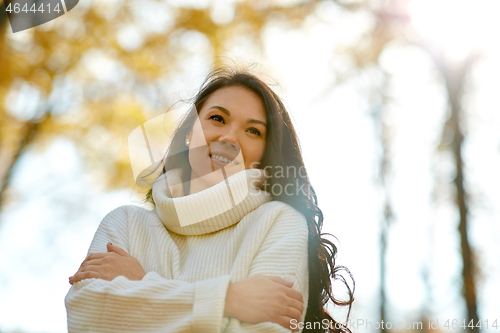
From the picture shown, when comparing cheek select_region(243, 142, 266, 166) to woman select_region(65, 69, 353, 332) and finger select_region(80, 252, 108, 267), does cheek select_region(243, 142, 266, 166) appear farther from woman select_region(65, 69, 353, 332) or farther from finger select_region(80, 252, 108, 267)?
finger select_region(80, 252, 108, 267)

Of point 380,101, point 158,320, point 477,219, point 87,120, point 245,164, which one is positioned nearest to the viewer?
point 158,320

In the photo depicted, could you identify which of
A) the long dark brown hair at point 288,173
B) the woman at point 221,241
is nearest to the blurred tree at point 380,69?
the long dark brown hair at point 288,173

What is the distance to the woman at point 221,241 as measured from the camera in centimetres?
138

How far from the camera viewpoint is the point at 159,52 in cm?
584

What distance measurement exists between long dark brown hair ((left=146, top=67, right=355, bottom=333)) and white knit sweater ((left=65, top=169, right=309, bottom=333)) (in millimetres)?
164

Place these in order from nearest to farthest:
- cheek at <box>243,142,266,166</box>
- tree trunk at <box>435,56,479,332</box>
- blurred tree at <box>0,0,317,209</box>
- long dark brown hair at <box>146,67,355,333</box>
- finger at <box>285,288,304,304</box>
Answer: finger at <box>285,288,304,304</box>, long dark brown hair at <box>146,67,355,333</box>, cheek at <box>243,142,266,166</box>, tree trunk at <box>435,56,479,332</box>, blurred tree at <box>0,0,317,209</box>

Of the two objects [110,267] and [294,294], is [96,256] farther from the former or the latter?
[294,294]

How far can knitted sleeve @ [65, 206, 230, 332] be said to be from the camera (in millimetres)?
1327

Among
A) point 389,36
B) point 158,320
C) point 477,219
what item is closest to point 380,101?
point 389,36

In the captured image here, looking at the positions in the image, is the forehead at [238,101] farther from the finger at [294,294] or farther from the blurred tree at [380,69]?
the blurred tree at [380,69]

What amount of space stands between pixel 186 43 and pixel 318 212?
14.8 ft

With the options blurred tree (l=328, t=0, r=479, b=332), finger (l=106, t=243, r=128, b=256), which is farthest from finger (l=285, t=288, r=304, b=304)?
blurred tree (l=328, t=0, r=479, b=332)

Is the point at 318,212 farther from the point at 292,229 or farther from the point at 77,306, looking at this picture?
the point at 77,306

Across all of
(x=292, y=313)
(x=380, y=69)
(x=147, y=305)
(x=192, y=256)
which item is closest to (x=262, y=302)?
(x=292, y=313)
